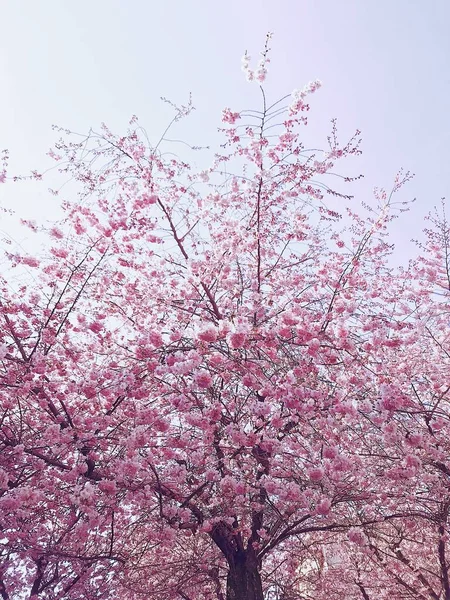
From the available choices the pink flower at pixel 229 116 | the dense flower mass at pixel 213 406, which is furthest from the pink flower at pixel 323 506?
the pink flower at pixel 229 116

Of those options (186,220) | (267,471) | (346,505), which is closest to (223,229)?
(186,220)

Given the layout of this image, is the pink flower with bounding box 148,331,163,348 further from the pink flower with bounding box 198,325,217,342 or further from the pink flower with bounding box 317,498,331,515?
the pink flower with bounding box 317,498,331,515

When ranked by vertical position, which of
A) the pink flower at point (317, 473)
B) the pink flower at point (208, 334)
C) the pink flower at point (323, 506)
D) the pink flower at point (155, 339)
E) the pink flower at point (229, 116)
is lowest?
the pink flower at point (323, 506)

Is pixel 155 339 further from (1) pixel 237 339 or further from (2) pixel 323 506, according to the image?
(2) pixel 323 506

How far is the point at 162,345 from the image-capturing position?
17.5ft

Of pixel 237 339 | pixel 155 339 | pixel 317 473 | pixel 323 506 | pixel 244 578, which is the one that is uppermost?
pixel 155 339

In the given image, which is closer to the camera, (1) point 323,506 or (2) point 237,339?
(2) point 237,339

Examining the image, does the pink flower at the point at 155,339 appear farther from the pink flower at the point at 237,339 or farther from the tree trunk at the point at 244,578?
the tree trunk at the point at 244,578

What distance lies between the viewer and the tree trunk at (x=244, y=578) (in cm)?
552

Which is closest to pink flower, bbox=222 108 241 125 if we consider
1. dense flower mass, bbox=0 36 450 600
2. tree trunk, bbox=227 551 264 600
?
dense flower mass, bbox=0 36 450 600

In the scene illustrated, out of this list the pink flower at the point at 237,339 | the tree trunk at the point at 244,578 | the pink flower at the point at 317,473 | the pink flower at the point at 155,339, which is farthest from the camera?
the tree trunk at the point at 244,578

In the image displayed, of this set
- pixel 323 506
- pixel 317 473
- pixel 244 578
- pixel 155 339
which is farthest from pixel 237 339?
pixel 244 578

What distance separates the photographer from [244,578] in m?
5.62

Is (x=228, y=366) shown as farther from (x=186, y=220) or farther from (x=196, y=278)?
(x=186, y=220)
